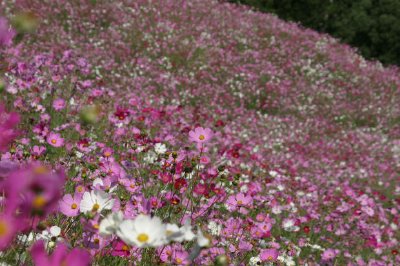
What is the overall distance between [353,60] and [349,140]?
20.0 ft

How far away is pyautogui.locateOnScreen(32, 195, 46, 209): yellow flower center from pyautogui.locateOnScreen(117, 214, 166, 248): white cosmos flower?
241 millimetres

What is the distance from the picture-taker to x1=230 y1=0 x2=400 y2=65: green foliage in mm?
18859

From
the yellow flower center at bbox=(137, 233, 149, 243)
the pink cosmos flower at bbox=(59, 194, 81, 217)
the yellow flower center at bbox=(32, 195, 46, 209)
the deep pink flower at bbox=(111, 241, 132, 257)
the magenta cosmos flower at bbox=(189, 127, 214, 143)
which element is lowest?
the magenta cosmos flower at bbox=(189, 127, 214, 143)

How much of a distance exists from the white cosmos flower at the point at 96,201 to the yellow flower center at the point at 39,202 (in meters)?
0.60

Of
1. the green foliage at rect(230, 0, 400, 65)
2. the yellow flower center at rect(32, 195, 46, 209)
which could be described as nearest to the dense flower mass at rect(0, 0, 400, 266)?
the yellow flower center at rect(32, 195, 46, 209)

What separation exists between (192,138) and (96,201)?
0.96 m

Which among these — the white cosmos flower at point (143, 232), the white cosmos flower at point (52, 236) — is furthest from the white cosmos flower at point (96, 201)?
the white cosmos flower at point (143, 232)

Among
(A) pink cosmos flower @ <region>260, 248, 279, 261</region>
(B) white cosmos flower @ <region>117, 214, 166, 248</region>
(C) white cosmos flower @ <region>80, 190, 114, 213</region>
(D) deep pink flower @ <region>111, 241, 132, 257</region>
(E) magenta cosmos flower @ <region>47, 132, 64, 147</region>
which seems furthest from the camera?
(E) magenta cosmos flower @ <region>47, 132, 64, 147</region>

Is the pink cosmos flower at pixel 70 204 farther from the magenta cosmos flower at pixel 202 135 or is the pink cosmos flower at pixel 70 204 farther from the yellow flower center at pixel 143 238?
the magenta cosmos flower at pixel 202 135

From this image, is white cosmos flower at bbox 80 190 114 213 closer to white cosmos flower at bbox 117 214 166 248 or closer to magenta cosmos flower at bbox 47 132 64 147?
white cosmos flower at bbox 117 214 166 248

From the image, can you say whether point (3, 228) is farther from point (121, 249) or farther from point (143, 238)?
point (121, 249)

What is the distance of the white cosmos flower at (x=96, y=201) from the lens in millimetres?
1312

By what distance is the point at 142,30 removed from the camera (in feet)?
37.6

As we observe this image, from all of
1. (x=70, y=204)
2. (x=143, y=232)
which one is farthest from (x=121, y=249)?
(x=143, y=232)
